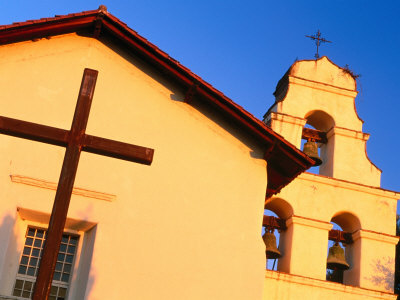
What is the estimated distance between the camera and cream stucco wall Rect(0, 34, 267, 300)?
11828 mm

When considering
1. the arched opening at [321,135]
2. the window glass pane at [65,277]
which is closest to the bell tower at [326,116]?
the arched opening at [321,135]

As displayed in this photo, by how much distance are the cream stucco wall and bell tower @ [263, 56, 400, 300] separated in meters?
2.82

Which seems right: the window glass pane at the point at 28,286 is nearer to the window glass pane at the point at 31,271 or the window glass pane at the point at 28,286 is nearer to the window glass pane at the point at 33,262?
the window glass pane at the point at 31,271

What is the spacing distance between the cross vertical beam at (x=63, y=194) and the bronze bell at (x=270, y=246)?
771 cm

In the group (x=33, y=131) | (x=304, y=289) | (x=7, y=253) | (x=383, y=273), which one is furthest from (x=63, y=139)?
(x=383, y=273)

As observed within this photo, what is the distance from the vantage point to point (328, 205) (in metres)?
16.1

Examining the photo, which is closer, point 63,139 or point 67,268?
point 63,139

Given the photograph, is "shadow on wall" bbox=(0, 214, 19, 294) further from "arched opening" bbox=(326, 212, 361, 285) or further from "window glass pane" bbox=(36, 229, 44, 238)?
"arched opening" bbox=(326, 212, 361, 285)

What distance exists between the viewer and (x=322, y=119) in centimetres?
1747

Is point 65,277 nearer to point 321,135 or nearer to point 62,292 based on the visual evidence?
point 62,292

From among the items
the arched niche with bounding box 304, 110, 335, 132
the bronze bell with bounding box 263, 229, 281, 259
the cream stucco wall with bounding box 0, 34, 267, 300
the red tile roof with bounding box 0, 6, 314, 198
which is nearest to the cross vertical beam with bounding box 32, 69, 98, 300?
the cream stucco wall with bounding box 0, 34, 267, 300

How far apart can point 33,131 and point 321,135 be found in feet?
33.6

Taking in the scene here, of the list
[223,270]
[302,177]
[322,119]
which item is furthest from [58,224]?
[322,119]

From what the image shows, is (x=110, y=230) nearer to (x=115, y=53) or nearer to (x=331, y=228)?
(x=115, y=53)
